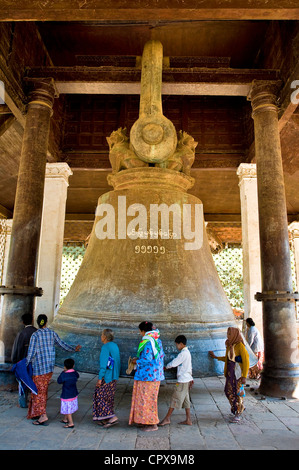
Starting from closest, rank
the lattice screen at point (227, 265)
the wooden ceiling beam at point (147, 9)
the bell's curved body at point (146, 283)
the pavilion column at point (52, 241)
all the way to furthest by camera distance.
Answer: the bell's curved body at point (146, 283)
the wooden ceiling beam at point (147, 9)
the pavilion column at point (52, 241)
the lattice screen at point (227, 265)

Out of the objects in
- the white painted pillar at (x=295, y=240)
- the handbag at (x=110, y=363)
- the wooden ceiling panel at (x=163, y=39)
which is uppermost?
the wooden ceiling panel at (x=163, y=39)

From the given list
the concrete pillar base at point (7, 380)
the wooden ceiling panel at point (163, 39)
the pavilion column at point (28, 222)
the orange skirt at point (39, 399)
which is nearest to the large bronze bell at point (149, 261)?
the orange skirt at point (39, 399)

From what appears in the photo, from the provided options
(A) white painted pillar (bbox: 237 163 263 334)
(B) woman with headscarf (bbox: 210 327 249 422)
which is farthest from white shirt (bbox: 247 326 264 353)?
(B) woman with headscarf (bbox: 210 327 249 422)

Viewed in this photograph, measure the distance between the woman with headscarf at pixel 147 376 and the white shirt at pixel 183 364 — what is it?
0.39ft

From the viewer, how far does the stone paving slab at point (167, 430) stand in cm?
246

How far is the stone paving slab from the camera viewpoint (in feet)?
8.07

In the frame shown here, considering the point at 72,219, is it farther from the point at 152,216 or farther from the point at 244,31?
the point at 152,216

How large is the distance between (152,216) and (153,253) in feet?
1.17

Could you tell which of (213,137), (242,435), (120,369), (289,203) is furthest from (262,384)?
(289,203)

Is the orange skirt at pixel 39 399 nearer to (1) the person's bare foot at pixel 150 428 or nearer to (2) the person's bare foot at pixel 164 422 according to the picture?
(1) the person's bare foot at pixel 150 428

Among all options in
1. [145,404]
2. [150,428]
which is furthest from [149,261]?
[150,428]

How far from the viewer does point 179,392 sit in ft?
9.64

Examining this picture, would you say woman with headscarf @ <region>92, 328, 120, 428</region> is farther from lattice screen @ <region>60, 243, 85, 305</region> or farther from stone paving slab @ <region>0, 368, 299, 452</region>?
lattice screen @ <region>60, 243, 85, 305</region>

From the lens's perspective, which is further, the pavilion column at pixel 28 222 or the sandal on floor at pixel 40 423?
the pavilion column at pixel 28 222
